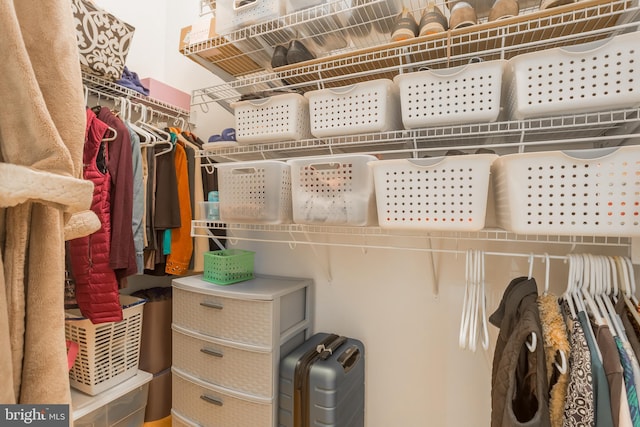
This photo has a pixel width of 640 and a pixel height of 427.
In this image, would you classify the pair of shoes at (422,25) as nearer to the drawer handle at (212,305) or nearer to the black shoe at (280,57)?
the black shoe at (280,57)

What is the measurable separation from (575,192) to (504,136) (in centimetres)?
43

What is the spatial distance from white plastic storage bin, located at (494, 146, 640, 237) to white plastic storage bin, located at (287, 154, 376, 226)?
0.41 m

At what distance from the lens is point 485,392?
4.30ft

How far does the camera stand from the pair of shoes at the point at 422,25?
3.59 feet

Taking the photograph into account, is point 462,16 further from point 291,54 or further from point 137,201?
point 137,201

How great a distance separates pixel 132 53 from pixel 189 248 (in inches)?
50.5

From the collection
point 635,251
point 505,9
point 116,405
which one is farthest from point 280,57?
point 116,405

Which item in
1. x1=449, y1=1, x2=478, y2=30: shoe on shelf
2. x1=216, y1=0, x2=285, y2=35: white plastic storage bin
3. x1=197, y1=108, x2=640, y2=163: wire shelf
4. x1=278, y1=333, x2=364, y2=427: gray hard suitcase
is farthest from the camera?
x1=216, y1=0, x2=285, y2=35: white plastic storage bin

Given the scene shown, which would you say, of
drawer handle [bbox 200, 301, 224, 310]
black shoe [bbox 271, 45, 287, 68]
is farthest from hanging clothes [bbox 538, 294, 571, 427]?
black shoe [bbox 271, 45, 287, 68]

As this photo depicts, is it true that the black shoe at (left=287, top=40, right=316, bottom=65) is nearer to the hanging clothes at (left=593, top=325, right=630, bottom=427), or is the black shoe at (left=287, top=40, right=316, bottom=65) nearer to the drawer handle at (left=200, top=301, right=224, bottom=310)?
the drawer handle at (left=200, top=301, right=224, bottom=310)

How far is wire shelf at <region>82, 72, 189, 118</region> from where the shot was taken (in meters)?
1.48

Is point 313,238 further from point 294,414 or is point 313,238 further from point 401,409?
point 401,409

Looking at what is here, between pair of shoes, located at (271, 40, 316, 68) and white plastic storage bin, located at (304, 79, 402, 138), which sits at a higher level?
pair of shoes, located at (271, 40, 316, 68)

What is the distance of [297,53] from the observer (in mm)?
1304
